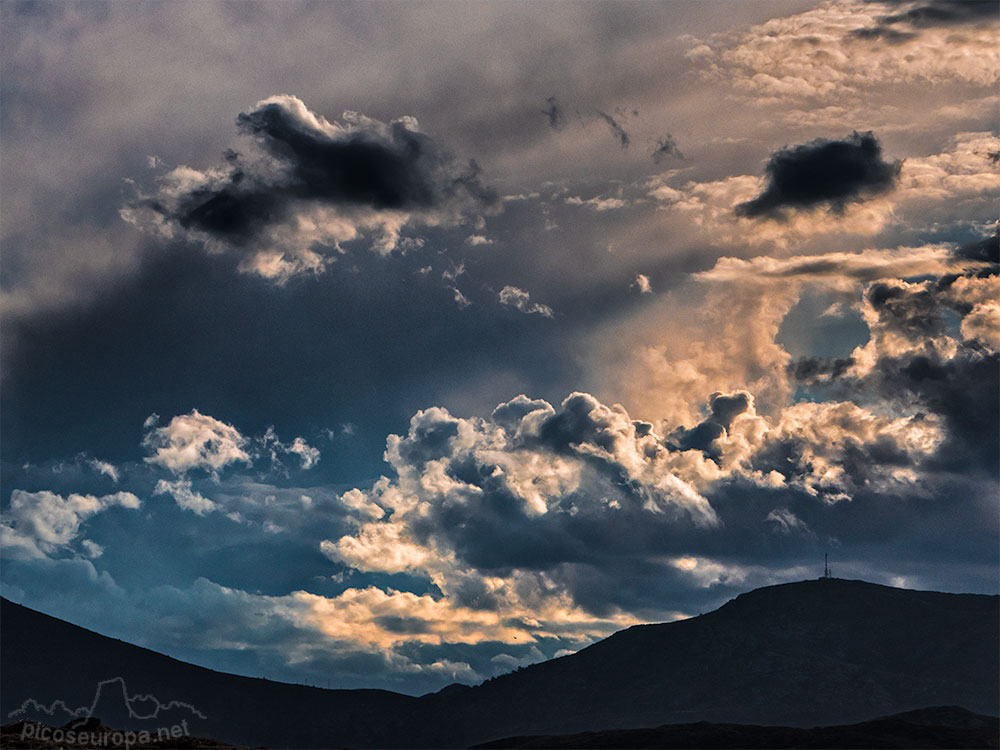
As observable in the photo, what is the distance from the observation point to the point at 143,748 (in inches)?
6176

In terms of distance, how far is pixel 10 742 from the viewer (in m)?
144

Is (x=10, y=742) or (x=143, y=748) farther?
(x=143, y=748)

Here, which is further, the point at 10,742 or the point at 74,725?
the point at 74,725

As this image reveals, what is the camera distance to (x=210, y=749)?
6417 inches

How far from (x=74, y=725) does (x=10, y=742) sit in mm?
22488

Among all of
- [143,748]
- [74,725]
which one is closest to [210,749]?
[143,748]

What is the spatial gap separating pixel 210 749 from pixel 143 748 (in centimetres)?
1010

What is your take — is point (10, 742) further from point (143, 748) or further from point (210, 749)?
point (210, 749)

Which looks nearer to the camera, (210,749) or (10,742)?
(10,742)

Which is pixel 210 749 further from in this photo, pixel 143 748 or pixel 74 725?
pixel 74 725

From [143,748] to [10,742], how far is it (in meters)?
18.8

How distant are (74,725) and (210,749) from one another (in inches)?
834

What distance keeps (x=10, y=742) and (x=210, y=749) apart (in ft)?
94.8

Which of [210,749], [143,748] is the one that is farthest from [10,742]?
[210,749]
